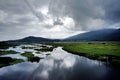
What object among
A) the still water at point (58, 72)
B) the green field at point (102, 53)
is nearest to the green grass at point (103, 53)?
the green field at point (102, 53)

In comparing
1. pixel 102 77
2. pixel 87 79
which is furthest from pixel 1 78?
pixel 102 77

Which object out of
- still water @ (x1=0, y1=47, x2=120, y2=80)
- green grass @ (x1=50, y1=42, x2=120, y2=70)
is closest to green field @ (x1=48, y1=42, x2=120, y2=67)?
green grass @ (x1=50, y1=42, x2=120, y2=70)

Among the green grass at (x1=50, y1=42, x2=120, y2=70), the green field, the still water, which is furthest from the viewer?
the green field

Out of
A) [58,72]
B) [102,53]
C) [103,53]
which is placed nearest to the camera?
[58,72]

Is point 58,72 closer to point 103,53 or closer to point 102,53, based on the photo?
point 102,53

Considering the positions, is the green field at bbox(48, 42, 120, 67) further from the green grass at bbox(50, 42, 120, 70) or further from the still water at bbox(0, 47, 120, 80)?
the still water at bbox(0, 47, 120, 80)

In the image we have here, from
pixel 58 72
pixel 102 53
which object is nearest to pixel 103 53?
pixel 102 53

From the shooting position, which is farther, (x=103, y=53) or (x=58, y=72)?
(x=103, y=53)

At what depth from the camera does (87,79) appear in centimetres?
3531

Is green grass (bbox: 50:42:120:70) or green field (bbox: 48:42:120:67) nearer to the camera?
green grass (bbox: 50:42:120:70)

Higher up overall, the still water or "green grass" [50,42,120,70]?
"green grass" [50,42,120,70]

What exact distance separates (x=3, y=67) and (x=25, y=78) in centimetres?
1501

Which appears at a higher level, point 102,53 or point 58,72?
point 102,53

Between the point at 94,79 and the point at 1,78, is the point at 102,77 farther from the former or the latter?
the point at 1,78
